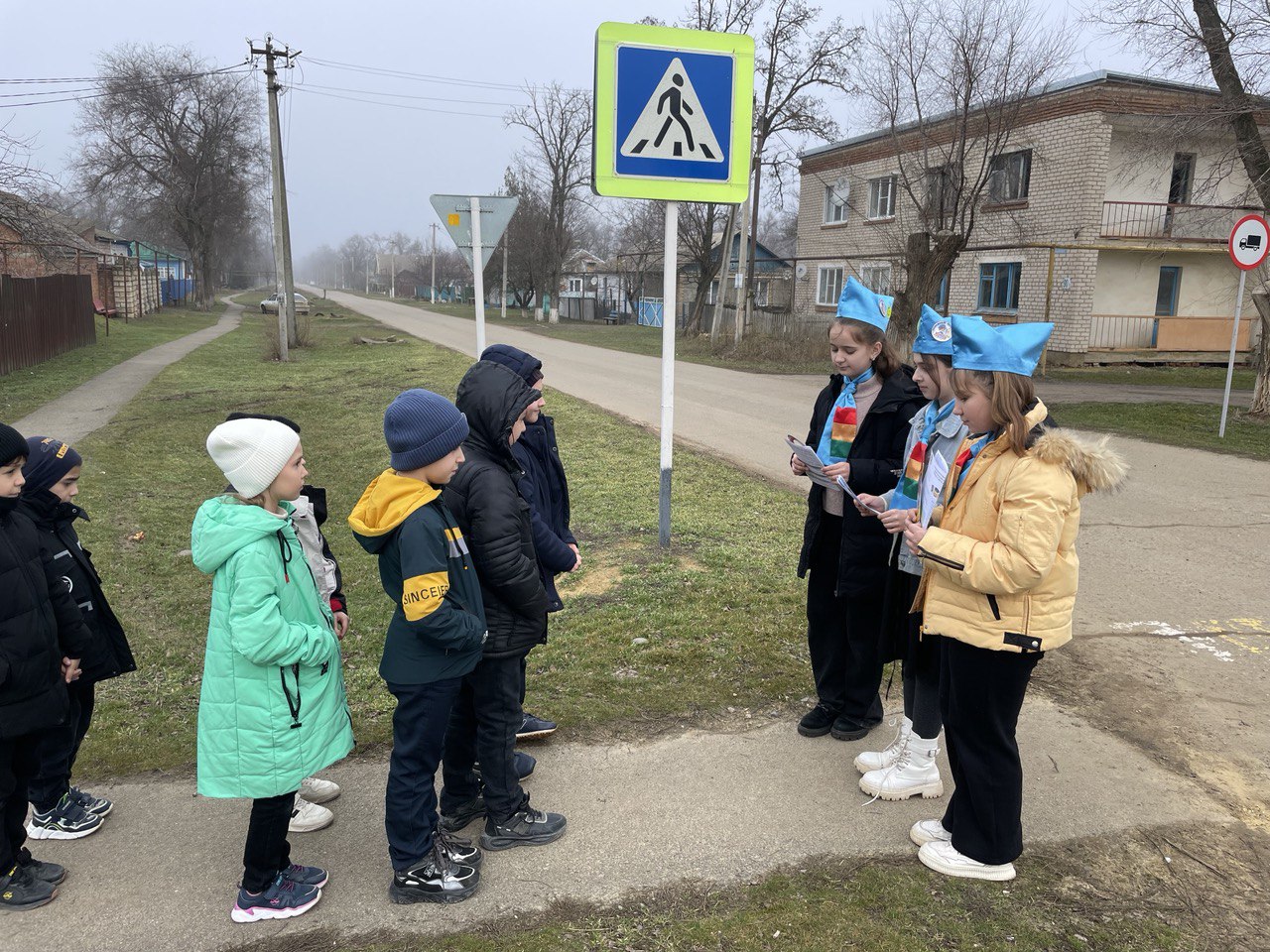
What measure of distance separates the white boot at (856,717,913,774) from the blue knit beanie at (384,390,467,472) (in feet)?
6.79

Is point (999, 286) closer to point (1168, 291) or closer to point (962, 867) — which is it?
point (1168, 291)

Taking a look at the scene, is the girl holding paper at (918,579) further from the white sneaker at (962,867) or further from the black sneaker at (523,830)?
the black sneaker at (523,830)

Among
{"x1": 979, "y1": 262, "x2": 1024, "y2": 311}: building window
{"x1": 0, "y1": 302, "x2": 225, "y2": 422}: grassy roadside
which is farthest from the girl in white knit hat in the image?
{"x1": 979, "y1": 262, "x2": 1024, "y2": 311}: building window

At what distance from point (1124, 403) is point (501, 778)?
50.1ft

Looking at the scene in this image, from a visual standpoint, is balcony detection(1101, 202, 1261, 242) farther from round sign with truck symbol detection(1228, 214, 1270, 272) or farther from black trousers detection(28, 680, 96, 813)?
black trousers detection(28, 680, 96, 813)

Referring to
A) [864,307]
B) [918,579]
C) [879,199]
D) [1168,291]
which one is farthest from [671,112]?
[879,199]

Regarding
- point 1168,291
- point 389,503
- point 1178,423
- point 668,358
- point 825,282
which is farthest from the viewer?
point 825,282

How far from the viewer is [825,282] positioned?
3328 cm

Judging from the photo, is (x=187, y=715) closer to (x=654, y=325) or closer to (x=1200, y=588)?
(x=1200, y=588)

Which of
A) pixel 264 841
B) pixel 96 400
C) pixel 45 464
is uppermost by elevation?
pixel 45 464

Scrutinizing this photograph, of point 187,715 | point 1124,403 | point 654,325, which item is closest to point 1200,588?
point 187,715

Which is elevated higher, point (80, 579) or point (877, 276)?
point (877, 276)

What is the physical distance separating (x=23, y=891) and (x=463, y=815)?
135 centimetres

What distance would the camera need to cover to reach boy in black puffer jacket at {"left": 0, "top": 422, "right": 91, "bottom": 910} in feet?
8.65
